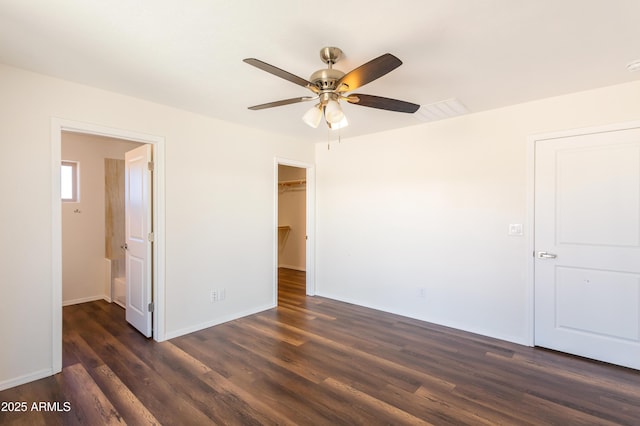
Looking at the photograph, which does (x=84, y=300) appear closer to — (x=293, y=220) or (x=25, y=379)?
(x=25, y=379)

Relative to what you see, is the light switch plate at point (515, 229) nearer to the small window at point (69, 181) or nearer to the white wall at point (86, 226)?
the white wall at point (86, 226)

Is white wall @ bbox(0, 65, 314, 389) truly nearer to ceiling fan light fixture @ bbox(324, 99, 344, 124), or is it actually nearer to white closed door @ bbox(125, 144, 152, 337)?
white closed door @ bbox(125, 144, 152, 337)

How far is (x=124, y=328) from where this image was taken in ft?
11.5

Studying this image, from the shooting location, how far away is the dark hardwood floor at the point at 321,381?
204 centimetres

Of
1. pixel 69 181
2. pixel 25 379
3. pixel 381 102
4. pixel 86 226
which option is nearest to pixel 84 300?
pixel 86 226

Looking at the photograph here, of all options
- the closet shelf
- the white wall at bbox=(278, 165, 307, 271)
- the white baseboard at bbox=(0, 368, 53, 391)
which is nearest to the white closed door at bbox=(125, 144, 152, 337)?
the white baseboard at bbox=(0, 368, 53, 391)

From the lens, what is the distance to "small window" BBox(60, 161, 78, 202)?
14.4ft

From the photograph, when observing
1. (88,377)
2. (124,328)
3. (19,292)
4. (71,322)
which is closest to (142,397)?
(88,377)

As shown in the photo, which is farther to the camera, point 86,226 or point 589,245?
point 86,226

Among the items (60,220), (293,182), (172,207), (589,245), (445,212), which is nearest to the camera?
(60,220)

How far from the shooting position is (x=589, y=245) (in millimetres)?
2789

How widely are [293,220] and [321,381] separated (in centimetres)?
488

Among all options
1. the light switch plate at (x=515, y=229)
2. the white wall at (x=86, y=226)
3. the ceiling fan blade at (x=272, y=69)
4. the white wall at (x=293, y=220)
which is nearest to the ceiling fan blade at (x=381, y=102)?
the ceiling fan blade at (x=272, y=69)

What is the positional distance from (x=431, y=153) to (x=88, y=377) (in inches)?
158
